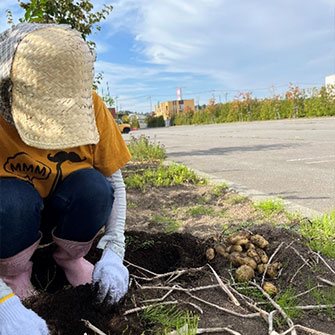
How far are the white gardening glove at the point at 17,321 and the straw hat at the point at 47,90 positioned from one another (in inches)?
19.1

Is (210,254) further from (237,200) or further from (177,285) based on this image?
(237,200)

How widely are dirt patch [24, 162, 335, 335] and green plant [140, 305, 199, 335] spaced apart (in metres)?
0.01

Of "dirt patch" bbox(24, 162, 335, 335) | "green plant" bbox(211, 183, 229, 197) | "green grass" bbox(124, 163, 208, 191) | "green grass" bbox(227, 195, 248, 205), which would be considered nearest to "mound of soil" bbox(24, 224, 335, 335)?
"dirt patch" bbox(24, 162, 335, 335)

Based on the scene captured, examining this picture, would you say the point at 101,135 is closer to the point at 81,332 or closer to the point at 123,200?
the point at 123,200

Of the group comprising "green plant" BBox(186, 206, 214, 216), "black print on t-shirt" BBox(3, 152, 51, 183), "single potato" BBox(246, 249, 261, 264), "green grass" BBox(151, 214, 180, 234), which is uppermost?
"black print on t-shirt" BBox(3, 152, 51, 183)

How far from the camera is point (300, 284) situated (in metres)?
1.46

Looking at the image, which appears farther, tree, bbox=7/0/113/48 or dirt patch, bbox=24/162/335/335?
tree, bbox=7/0/113/48

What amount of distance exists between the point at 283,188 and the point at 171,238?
187 centimetres

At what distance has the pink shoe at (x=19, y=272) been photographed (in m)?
1.32

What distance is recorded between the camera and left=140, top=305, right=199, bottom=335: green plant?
3.83ft

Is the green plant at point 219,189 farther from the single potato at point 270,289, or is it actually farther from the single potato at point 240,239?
the single potato at point 270,289

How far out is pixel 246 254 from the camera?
5.35 ft

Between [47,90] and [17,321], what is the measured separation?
0.69 meters

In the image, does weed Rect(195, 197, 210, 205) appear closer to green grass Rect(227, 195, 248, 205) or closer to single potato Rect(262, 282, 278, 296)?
green grass Rect(227, 195, 248, 205)
